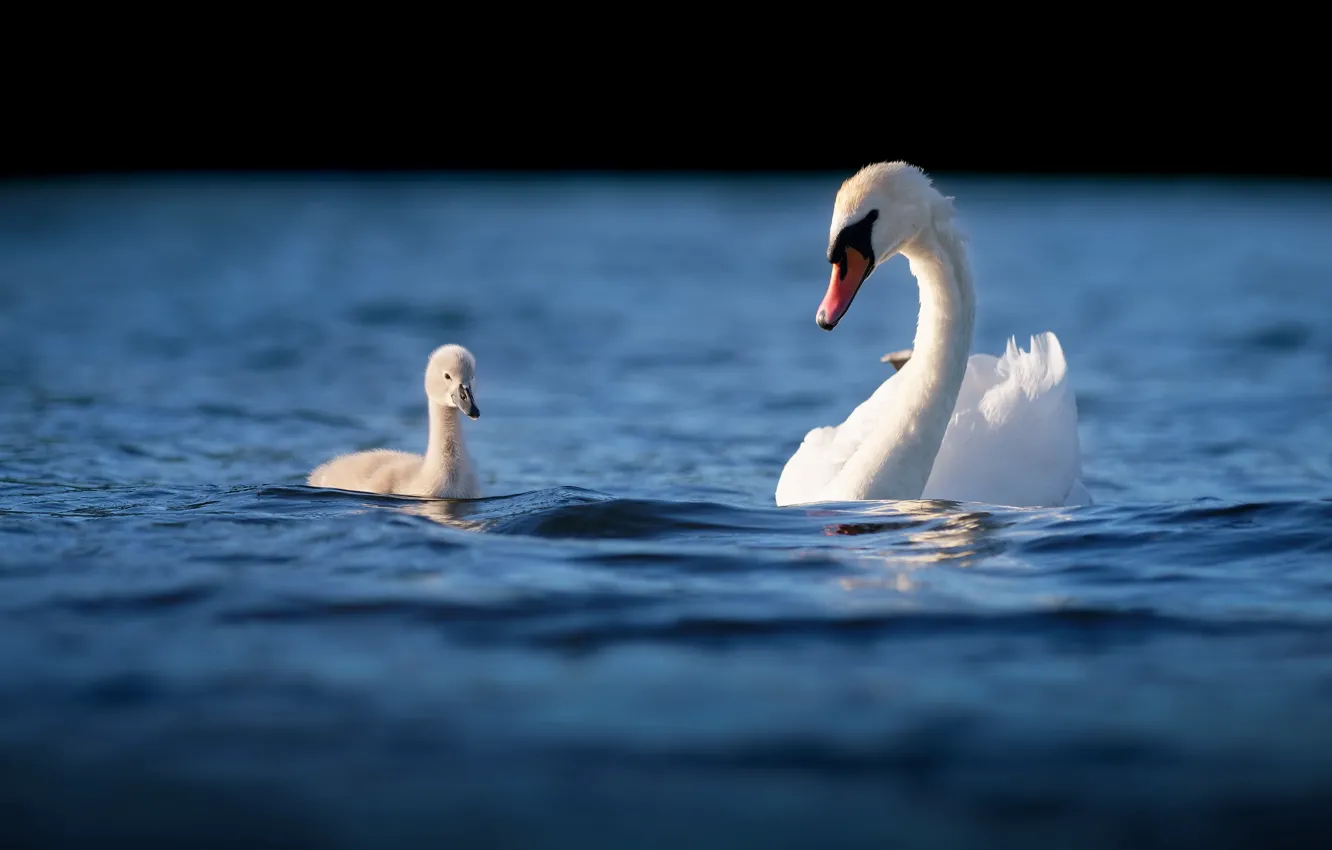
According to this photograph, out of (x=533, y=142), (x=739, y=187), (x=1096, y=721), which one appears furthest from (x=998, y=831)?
(x=533, y=142)

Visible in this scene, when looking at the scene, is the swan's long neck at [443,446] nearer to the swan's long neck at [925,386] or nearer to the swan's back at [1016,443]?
the swan's long neck at [925,386]

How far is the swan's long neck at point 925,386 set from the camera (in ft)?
22.5

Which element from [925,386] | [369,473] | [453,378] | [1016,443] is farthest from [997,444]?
[369,473]

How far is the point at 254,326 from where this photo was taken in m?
17.5

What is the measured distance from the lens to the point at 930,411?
6949 mm

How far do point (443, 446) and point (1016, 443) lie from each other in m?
2.51

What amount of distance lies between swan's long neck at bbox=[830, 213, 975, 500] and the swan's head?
151 millimetres

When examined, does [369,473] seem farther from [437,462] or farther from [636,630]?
[636,630]

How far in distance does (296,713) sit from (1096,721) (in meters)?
1.90

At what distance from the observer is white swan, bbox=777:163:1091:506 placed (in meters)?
6.88

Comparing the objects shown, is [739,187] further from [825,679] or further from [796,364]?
[825,679]

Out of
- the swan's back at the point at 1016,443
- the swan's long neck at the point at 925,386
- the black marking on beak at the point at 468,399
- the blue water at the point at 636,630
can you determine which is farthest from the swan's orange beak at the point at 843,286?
the black marking on beak at the point at 468,399

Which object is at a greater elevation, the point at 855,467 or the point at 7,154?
the point at 7,154

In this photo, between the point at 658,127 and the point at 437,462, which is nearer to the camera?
the point at 437,462
